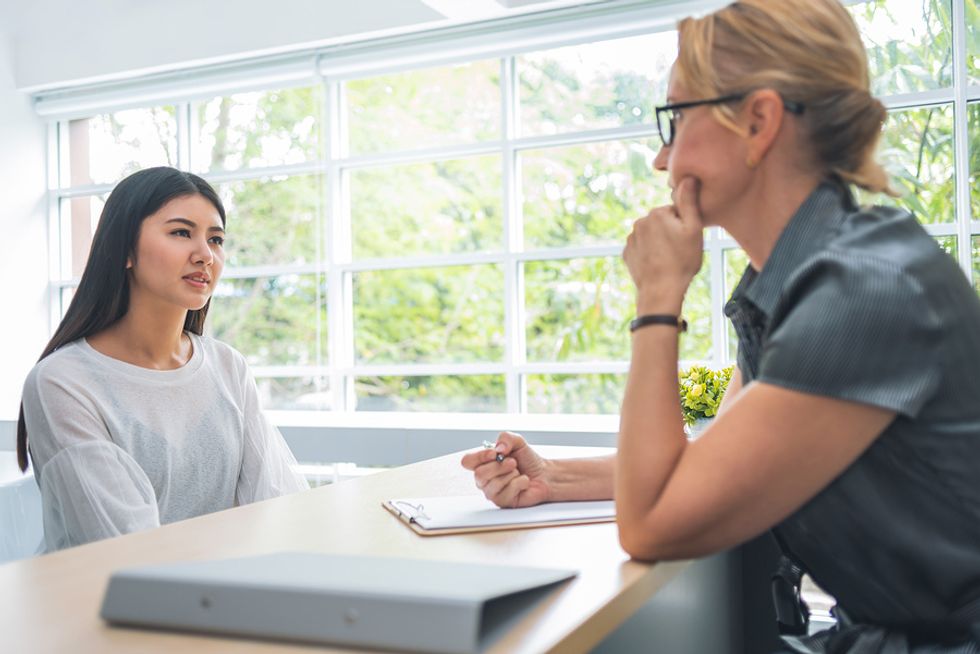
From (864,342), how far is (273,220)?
587cm

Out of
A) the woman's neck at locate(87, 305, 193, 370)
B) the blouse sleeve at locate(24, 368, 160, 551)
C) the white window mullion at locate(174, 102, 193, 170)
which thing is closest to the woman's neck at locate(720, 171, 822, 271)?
the blouse sleeve at locate(24, 368, 160, 551)

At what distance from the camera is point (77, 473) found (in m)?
1.97

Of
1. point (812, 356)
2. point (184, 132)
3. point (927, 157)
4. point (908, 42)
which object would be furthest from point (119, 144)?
point (812, 356)

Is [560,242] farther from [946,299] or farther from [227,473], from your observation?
[946,299]

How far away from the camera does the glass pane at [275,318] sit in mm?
6477

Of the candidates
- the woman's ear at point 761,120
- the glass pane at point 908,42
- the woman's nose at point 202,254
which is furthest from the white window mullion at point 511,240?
the woman's ear at point 761,120

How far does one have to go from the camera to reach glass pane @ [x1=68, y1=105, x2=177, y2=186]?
6918mm

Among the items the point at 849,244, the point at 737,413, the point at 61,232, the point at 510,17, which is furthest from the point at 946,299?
the point at 61,232

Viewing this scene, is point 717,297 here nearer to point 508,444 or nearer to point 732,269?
point 732,269

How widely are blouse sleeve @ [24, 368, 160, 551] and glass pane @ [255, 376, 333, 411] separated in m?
4.19

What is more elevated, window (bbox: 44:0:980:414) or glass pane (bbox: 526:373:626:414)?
window (bbox: 44:0:980:414)

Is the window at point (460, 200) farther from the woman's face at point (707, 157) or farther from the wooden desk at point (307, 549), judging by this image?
the wooden desk at point (307, 549)

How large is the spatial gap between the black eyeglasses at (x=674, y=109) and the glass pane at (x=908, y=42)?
3.82 meters

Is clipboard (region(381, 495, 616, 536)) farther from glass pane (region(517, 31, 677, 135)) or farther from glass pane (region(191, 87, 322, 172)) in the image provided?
glass pane (region(191, 87, 322, 172))
